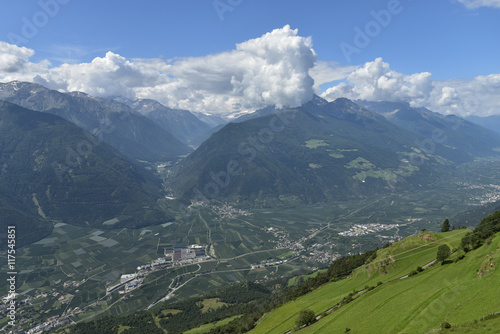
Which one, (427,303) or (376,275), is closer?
(427,303)

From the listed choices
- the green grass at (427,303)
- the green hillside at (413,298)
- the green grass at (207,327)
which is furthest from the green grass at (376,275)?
the green grass at (207,327)

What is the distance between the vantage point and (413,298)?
51.1 meters

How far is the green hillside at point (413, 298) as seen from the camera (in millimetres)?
41094

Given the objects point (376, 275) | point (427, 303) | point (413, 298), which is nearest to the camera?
point (427, 303)

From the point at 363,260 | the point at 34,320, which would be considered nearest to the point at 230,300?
the point at 363,260

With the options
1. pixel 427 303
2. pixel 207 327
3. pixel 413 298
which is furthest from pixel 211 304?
pixel 427 303

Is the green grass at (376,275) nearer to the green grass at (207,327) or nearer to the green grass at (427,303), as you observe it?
the green grass at (427,303)

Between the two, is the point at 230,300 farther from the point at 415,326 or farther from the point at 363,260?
the point at 415,326

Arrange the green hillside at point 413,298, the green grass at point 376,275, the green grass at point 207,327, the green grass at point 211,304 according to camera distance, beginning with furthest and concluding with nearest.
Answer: the green grass at point 211,304
the green grass at point 207,327
the green grass at point 376,275
the green hillside at point 413,298

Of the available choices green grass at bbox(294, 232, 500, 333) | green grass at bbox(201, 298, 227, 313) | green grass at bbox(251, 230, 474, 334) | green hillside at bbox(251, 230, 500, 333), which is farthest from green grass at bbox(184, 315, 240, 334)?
green grass at bbox(294, 232, 500, 333)

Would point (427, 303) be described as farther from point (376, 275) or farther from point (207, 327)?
point (207, 327)

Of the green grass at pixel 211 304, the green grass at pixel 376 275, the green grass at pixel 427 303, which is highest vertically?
the green grass at pixel 427 303

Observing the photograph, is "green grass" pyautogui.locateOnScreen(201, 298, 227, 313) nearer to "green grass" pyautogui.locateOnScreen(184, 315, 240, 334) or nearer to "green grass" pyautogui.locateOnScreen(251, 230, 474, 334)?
"green grass" pyautogui.locateOnScreen(184, 315, 240, 334)

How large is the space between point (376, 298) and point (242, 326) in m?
52.1
